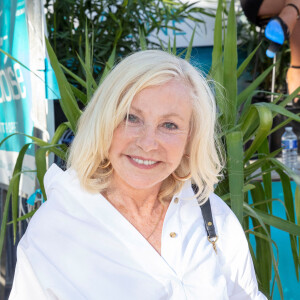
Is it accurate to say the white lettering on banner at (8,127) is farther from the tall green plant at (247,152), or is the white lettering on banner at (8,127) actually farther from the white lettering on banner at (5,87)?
the tall green plant at (247,152)

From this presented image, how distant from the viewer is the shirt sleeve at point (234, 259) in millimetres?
1510

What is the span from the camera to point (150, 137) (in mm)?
1417

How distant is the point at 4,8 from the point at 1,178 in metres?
0.70

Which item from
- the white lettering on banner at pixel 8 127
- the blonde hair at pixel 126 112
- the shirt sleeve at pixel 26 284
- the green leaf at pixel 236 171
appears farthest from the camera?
the white lettering on banner at pixel 8 127

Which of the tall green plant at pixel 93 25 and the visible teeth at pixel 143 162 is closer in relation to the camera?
the visible teeth at pixel 143 162

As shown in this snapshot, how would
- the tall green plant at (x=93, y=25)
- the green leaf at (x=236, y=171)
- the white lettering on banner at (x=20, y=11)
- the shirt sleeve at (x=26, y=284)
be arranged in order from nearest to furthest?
the shirt sleeve at (x=26, y=284)
the green leaf at (x=236, y=171)
the white lettering on banner at (x=20, y=11)
the tall green plant at (x=93, y=25)

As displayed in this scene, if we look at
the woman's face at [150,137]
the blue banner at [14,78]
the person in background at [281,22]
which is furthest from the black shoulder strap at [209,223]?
the person in background at [281,22]

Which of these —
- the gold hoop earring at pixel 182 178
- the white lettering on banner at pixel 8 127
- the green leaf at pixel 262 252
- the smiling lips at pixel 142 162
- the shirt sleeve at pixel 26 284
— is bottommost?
the green leaf at pixel 262 252

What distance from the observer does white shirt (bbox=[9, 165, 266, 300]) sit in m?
1.28

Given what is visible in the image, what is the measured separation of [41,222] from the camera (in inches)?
52.1

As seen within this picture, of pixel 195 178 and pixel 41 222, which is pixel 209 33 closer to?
pixel 195 178

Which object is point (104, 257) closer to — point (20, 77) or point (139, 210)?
point (139, 210)

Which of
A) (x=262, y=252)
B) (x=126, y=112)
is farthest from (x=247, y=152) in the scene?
(x=126, y=112)

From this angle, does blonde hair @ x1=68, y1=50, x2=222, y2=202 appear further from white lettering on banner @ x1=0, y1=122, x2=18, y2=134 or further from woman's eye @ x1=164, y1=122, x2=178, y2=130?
white lettering on banner @ x1=0, y1=122, x2=18, y2=134
